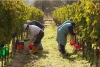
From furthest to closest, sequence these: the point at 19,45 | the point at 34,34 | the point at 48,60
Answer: the point at 19,45 → the point at 34,34 → the point at 48,60

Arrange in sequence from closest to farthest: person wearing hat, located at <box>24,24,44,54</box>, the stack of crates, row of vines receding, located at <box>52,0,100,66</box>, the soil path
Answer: row of vines receding, located at <box>52,0,100,66</box> → the soil path → person wearing hat, located at <box>24,24,44,54</box> → the stack of crates

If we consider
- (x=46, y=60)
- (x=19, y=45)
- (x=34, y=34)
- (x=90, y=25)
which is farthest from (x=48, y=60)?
(x=90, y=25)

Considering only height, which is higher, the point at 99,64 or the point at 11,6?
the point at 11,6

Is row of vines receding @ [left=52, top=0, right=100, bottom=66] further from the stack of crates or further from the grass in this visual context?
the stack of crates

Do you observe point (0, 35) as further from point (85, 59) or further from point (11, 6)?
point (85, 59)

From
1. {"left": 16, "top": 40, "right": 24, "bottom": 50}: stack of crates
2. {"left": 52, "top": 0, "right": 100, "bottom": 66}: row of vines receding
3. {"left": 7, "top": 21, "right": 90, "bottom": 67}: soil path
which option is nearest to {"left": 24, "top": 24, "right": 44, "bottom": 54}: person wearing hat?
{"left": 7, "top": 21, "right": 90, "bottom": 67}: soil path

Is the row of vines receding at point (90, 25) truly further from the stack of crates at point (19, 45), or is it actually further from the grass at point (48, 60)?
the stack of crates at point (19, 45)

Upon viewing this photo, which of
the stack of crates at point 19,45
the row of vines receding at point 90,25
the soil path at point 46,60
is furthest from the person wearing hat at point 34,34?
the row of vines receding at point 90,25

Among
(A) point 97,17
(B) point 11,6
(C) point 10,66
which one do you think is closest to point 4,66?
(C) point 10,66

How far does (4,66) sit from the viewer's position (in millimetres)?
8656

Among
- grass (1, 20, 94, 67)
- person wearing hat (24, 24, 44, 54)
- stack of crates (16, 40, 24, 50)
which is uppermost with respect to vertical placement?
person wearing hat (24, 24, 44, 54)

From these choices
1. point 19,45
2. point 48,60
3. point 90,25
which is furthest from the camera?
point 19,45

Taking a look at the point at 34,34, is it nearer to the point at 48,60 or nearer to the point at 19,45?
the point at 19,45

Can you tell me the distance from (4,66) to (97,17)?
3.87 metres
